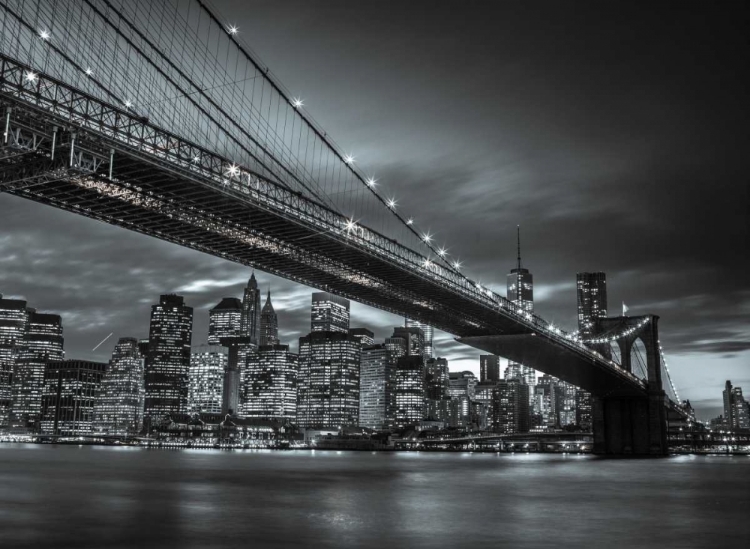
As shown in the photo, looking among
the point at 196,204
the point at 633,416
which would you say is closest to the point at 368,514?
the point at 196,204

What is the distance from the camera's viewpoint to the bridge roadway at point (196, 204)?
86.8 ft

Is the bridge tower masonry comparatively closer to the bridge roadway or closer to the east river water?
the bridge roadway

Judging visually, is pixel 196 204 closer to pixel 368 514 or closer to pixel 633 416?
pixel 368 514

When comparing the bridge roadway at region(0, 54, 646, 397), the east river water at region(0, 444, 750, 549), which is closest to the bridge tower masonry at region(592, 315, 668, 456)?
the bridge roadway at region(0, 54, 646, 397)

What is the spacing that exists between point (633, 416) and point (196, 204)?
61.8m

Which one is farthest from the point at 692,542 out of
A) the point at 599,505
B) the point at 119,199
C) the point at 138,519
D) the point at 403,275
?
the point at 403,275

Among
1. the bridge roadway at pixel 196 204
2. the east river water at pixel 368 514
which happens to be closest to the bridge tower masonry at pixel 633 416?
the bridge roadway at pixel 196 204

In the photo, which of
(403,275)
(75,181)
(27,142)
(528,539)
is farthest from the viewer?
(403,275)

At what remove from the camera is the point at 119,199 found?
34.2 metres

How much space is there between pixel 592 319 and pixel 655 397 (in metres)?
12.6

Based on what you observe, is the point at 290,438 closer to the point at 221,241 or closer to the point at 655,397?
the point at 655,397

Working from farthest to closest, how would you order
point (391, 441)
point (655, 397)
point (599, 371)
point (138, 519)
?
point (391, 441), point (655, 397), point (599, 371), point (138, 519)

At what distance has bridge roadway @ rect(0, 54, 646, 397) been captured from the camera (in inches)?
1042

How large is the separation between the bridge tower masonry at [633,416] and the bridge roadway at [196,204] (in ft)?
71.3
